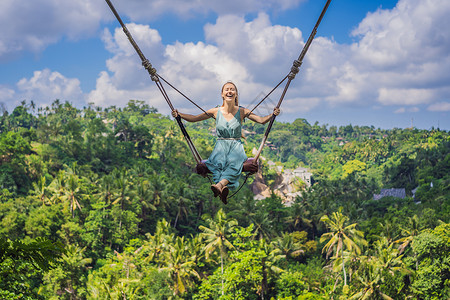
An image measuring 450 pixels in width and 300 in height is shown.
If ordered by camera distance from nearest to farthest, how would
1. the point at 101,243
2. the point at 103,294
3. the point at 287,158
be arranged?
the point at 103,294 < the point at 101,243 < the point at 287,158

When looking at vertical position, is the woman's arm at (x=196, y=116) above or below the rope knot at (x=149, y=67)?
below

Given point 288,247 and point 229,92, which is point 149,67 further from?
point 288,247

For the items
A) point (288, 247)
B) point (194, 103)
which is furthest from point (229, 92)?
point (288, 247)

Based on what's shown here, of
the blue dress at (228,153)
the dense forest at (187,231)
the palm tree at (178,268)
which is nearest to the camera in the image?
the blue dress at (228,153)

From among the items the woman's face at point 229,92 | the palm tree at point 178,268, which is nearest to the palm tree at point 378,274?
the palm tree at point 178,268

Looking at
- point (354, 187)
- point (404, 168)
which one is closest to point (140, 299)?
point (354, 187)

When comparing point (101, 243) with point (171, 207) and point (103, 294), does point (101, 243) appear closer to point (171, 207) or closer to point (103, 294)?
point (171, 207)

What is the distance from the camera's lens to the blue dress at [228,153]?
6926 mm

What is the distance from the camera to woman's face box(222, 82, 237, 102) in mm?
7070

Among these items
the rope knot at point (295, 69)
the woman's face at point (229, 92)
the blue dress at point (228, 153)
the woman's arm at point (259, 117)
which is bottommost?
the blue dress at point (228, 153)

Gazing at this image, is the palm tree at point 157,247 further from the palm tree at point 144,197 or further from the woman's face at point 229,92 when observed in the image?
the woman's face at point 229,92

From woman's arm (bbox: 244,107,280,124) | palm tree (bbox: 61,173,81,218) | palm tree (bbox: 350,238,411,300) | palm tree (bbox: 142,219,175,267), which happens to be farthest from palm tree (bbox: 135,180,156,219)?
woman's arm (bbox: 244,107,280,124)

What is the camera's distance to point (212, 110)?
7246mm

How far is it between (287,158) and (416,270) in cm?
11380
